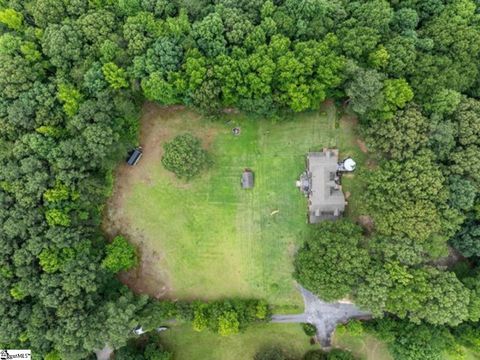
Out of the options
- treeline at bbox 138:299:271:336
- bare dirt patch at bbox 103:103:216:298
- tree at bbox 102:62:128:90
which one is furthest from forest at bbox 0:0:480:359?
bare dirt patch at bbox 103:103:216:298

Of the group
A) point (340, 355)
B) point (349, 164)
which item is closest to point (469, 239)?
point (349, 164)

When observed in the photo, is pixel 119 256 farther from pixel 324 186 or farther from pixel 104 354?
pixel 324 186

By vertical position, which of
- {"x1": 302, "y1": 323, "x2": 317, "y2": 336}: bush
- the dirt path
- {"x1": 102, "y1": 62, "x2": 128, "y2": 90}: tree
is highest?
{"x1": 102, "y1": 62, "x2": 128, "y2": 90}: tree

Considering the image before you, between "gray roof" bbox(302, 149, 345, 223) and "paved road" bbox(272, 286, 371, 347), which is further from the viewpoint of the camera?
"paved road" bbox(272, 286, 371, 347)

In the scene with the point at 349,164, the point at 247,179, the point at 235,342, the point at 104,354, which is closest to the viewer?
the point at 349,164

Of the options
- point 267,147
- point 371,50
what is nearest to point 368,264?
point 267,147

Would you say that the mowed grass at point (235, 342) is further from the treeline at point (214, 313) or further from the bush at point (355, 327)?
the bush at point (355, 327)

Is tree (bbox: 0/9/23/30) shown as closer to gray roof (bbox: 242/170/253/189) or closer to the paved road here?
gray roof (bbox: 242/170/253/189)
